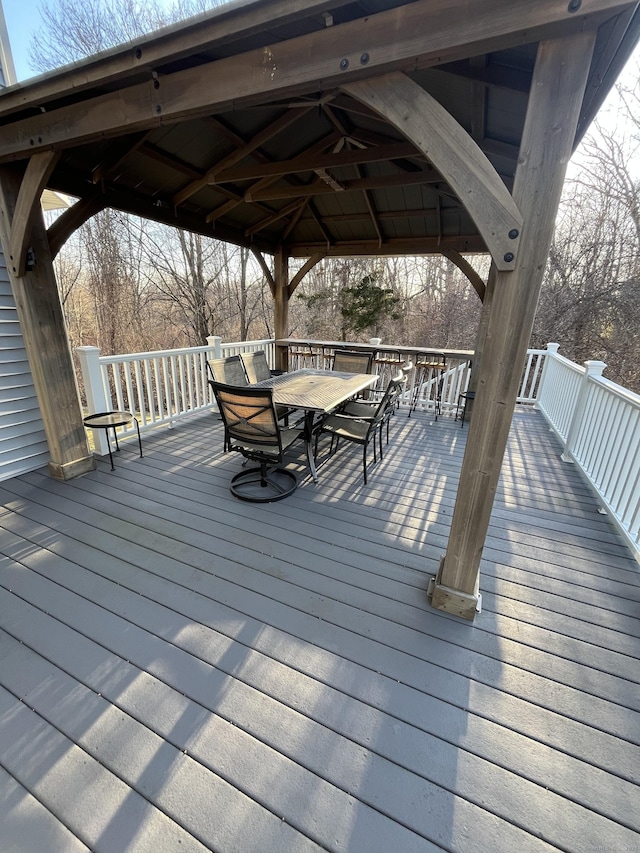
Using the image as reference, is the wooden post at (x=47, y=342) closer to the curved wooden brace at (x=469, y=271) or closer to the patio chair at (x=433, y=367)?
the patio chair at (x=433, y=367)

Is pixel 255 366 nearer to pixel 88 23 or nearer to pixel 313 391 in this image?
pixel 313 391

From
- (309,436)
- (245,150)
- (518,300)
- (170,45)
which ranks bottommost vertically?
(309,436)

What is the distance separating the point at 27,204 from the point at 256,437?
238 centimetres

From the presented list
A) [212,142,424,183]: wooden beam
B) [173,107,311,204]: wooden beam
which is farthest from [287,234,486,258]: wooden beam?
[173,107,311,204]: wooden beam

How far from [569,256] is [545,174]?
9630 mm

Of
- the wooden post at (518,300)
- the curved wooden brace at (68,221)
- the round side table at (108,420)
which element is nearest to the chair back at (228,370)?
the round side table at (108,420)

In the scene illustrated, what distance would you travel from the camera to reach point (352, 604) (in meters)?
2.07

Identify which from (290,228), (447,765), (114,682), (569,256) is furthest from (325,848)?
(569,256)

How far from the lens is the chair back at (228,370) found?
160 inches

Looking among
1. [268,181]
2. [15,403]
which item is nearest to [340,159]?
[268,181]

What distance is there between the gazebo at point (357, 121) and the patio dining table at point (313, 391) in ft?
5.49

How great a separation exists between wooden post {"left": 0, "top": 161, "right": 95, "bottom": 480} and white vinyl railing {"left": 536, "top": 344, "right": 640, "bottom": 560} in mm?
4614

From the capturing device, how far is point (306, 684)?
163 cm

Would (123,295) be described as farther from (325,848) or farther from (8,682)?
(325,848)
